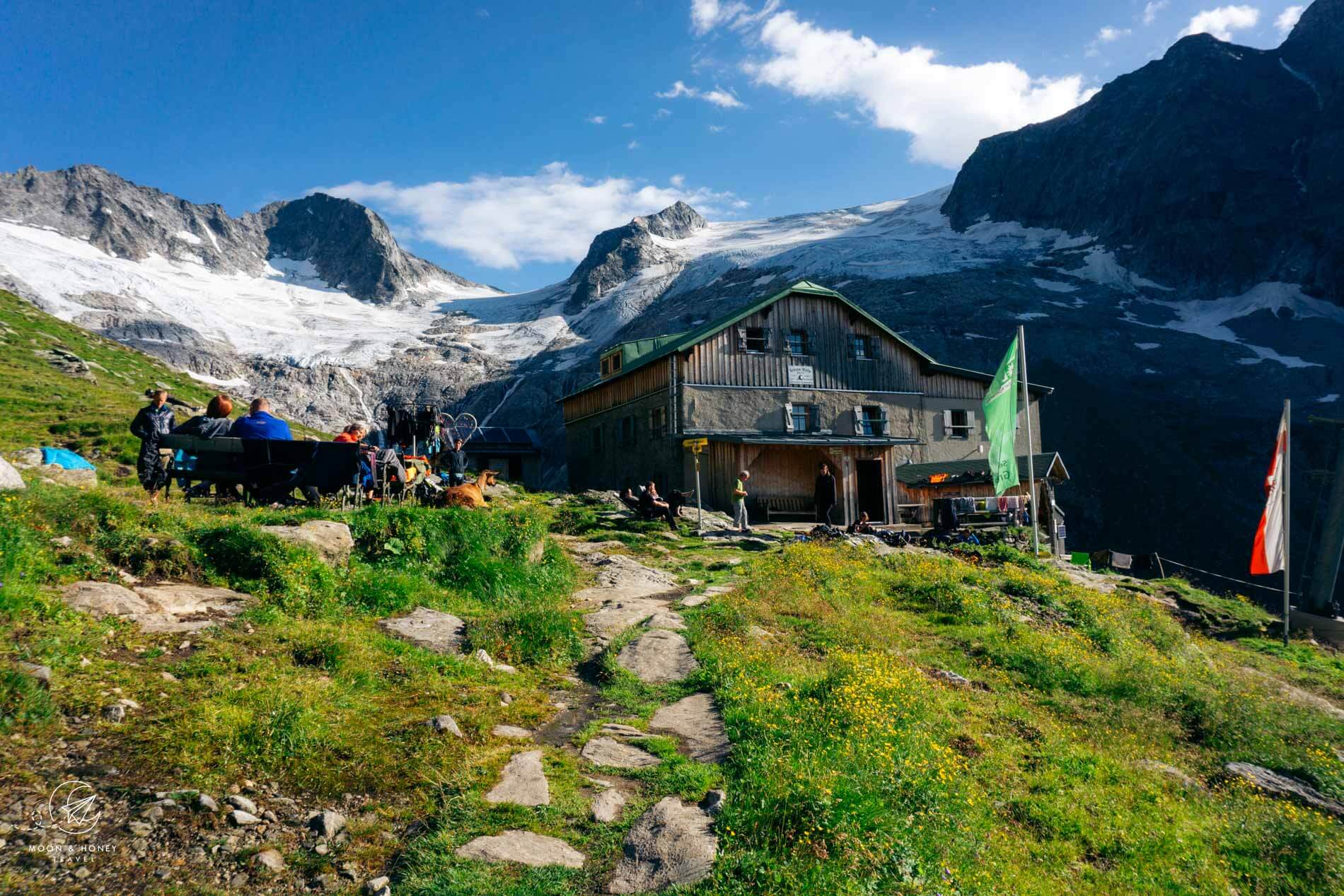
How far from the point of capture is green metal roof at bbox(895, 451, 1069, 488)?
31.7m

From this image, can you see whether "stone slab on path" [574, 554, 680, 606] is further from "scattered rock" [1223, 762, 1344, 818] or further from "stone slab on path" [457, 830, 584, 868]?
"scattered rock" [1223, 762, 1344, 818]

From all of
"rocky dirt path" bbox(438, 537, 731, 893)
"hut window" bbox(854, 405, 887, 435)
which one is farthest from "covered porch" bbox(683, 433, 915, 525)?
"rocky dirt path" bbox(438, 537, 731, 893)

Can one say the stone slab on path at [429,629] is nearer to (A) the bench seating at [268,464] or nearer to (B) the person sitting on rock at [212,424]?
(A) the bench seating at [268,464]

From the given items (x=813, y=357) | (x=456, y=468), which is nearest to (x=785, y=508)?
(x=813, y=357)

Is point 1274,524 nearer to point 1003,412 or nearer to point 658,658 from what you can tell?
point 1003,412

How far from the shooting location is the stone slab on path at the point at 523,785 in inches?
212

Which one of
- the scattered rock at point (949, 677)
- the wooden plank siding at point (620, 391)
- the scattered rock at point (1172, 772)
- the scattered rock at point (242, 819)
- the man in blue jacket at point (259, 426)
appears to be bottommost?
the scattered rock at point (1172, 772)

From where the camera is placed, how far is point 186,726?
5.16 meters

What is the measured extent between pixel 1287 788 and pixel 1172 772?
1.44 meters

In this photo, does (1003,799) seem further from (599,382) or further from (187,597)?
(599,382)

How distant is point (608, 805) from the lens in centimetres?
555

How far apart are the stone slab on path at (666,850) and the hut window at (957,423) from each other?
33.2 meters

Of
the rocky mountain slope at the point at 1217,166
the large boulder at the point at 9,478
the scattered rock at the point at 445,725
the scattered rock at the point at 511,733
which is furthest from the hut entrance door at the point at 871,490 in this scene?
the rocky mountain slope at the point at 1217,166

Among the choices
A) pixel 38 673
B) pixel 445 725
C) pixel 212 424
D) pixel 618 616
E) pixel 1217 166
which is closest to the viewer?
pixel 38 673
